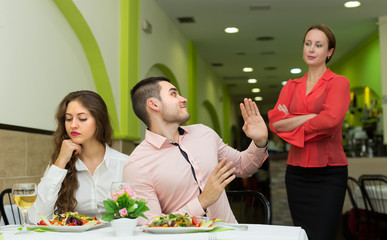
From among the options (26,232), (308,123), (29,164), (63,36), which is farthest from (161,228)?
(63,36)

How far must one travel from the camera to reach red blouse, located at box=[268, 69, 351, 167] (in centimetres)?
253

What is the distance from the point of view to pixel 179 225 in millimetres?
1433

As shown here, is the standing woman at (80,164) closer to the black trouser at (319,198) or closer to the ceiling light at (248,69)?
the black trouser at (319,198)

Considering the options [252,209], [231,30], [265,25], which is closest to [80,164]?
[252,209]

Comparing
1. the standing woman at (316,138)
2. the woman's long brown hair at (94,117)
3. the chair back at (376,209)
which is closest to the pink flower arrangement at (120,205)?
the woman's long brown hair at (94,117)

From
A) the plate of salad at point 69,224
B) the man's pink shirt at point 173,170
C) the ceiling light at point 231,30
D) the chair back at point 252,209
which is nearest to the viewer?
the plate of salad at point 69,224

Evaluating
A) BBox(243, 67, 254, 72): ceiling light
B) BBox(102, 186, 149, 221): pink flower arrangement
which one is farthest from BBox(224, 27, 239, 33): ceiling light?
BBox(102, 186, 149, 221): pink flower arrangement

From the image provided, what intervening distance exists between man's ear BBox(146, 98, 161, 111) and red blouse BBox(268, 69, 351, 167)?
922 millimetres

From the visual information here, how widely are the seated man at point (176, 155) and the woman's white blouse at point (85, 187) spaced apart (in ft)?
0.67

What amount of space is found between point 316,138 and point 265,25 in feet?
17.4

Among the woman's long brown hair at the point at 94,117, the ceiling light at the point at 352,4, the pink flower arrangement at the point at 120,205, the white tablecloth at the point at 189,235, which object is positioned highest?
the ceiling light at the point at 352,4

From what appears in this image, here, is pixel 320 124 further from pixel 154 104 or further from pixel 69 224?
pixel 69 224

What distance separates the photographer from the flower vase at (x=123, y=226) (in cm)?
136

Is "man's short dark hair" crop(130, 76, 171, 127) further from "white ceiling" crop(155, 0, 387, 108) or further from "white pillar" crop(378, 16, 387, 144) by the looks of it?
"white pillar" crop(378, 16, 387, 144)
